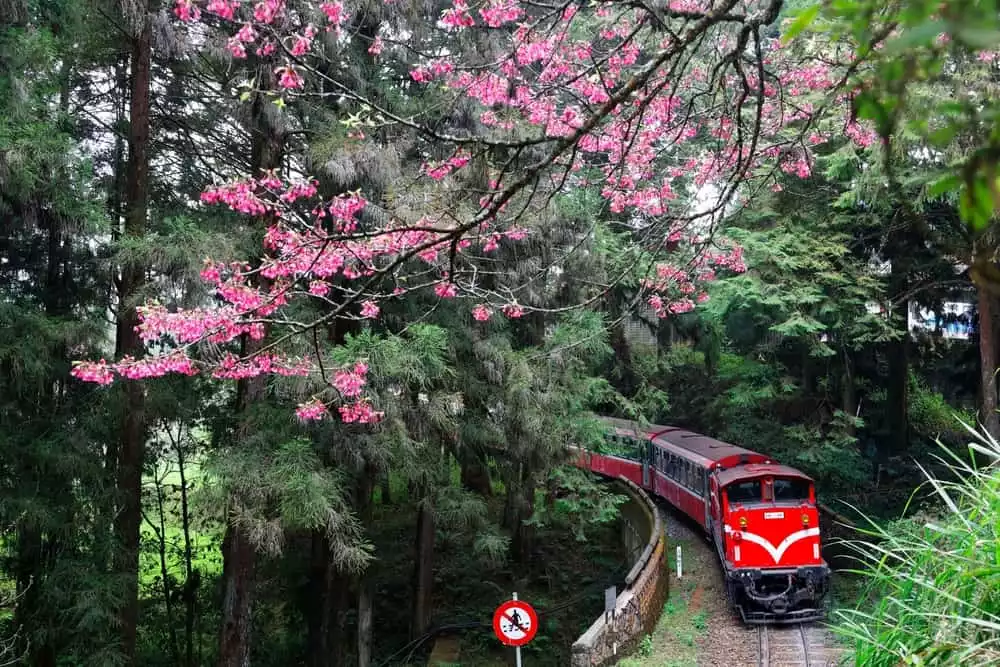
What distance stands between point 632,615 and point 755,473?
3180 millimetres

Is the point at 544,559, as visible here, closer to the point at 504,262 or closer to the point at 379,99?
the point at 504,262

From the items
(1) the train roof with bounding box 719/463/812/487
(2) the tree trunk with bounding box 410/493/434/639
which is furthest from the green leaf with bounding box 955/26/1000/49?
(2) the tree trunk with bounding box 410/493/434/639

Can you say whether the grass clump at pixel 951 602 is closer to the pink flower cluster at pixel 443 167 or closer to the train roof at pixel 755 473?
the pink flower cluster at pixel 443 167

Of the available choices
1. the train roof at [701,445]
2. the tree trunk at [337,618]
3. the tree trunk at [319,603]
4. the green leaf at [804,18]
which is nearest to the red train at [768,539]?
the train roof at [701,445]

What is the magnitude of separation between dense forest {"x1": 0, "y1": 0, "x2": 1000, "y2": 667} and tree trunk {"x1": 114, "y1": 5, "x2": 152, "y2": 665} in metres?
0.05

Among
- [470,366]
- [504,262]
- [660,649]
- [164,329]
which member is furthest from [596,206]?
[164,329]

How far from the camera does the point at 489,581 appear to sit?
18312 millimetres

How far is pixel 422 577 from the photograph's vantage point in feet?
51.2

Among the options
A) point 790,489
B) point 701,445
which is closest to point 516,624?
point 790,489

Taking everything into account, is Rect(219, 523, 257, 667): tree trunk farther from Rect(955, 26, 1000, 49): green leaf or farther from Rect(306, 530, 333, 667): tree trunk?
Rect(955, 26, 1000, 49): green leaf

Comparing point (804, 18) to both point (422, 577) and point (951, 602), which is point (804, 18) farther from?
point (422, 577)

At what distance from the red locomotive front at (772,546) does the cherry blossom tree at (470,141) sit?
365 centimetres

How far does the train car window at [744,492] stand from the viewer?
12656mm

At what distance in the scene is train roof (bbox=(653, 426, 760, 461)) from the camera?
14305 millimetres
